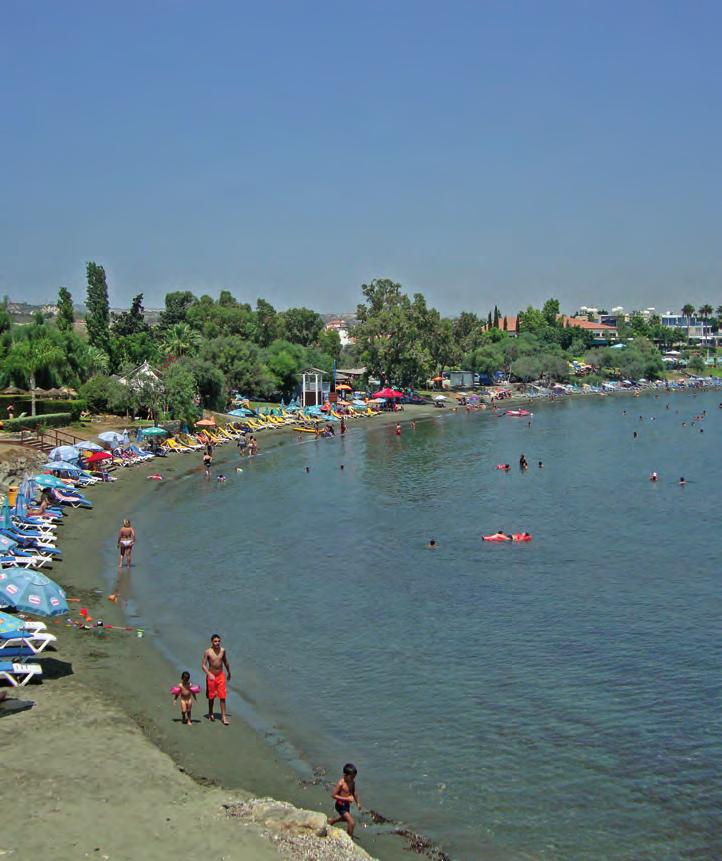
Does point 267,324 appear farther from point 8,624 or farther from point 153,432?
point 8,624

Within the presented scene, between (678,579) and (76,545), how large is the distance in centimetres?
2136

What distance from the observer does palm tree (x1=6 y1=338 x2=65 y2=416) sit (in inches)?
2301

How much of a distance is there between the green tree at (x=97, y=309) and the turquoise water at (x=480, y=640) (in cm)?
3591

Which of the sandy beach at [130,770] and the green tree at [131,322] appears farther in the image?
the green tree at [131,322]

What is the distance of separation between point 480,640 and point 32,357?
41649mm

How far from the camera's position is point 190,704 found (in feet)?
60.7

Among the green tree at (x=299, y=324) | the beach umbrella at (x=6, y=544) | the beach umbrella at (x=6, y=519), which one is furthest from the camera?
the green tree at (x=299, y=324)

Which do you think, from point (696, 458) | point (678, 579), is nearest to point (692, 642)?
point (678, 579)

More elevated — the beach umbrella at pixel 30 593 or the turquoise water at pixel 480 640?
the beach umbrella at pixel 30 593

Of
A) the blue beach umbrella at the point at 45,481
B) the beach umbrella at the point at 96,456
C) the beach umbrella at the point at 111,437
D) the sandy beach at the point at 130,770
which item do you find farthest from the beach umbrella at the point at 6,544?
the beach umbrella at the point at 111,437

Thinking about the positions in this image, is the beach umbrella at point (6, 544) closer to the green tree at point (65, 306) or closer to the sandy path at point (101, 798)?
the sandy path at point (101, 798)

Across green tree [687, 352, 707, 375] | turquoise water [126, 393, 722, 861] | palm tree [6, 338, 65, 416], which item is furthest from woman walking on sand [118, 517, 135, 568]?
green tree [687, 352, 707, 375]

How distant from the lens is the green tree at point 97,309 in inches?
3338

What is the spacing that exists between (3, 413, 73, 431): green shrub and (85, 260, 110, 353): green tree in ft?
89.4
